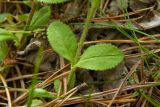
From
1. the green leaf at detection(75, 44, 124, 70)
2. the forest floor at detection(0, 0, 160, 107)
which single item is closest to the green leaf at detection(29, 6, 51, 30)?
the forest floor at detection(0, 0, 160, 107)

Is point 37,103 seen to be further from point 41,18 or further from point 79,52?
point 41,18

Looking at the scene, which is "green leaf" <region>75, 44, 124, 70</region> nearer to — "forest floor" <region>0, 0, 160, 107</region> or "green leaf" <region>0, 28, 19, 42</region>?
"forest floor" <region>0, 0, 160, 107</region>

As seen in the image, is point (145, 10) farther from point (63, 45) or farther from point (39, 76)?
point (39, 76)

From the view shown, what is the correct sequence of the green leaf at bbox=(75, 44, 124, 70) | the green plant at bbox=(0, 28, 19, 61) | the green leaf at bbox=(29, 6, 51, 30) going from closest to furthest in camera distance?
the green leaf at bbox=(75, 44, 124, 70), the green plant at bbox=(0, 28, 19, 61), the green leaf at bbox=(29, 6, 51, 30)

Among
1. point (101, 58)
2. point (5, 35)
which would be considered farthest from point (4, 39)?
point (101, 58)

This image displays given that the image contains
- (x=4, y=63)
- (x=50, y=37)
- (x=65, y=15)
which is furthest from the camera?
(x=65, y=15)

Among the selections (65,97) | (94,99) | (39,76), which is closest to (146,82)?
(94,99)

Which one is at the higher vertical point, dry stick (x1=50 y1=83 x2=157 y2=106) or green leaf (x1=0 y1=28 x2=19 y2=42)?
green leaf (x1=0 y1=28 x2=19 y2=42)

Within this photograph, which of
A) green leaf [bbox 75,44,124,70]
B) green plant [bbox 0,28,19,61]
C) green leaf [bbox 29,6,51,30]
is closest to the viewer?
green leaf [bbox 75,44,124,70]

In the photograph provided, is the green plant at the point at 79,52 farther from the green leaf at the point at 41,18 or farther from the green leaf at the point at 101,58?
the green leaf at the point at 41,18
